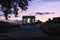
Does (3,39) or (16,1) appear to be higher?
(16,1)

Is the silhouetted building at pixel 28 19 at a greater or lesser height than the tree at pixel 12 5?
lesser

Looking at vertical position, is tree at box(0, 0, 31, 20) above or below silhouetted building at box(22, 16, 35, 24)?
above

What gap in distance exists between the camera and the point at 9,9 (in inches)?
415

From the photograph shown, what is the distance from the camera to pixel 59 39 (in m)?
2.87

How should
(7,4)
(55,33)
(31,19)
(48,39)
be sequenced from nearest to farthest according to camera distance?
(48,39) < (55,33) < (7,4) < (31,19)

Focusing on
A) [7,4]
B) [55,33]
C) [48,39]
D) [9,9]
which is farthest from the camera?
[9,9]

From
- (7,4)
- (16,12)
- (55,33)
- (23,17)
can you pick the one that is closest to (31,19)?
(23,17)

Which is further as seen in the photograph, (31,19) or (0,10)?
(31,19)

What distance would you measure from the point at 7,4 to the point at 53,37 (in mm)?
7093

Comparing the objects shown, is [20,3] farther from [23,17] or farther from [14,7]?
[23,17]

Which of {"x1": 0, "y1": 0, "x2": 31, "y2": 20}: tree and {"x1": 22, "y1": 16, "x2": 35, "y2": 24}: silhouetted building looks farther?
{"x1": 22, "y1": 16, "x2": 35, "y2": 24}: silhouetted building

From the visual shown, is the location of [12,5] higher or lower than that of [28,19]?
higher

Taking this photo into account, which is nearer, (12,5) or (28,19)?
(12,5)

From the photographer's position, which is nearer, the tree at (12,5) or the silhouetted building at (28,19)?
the tree at (12,5)
